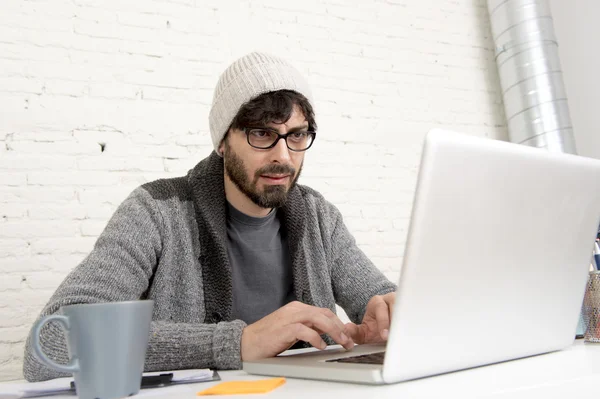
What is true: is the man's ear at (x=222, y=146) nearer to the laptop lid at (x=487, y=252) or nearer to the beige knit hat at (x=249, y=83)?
the beige knit hat at (x=249, y=83)

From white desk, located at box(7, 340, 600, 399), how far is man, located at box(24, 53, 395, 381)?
0.43 meters

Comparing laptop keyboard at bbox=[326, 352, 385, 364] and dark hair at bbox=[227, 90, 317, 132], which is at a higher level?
dark hair at bbox=[227, 90, 317, 132]

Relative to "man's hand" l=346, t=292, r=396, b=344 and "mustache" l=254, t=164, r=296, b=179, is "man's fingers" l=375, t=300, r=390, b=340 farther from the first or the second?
"mustache" l=254, t=164, r=296, b=179

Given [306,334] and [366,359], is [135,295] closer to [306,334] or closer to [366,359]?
[306,334]

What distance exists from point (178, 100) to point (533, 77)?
1.55 m

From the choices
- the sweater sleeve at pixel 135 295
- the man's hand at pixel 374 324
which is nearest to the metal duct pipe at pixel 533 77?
the man's hand at pixel 374 324

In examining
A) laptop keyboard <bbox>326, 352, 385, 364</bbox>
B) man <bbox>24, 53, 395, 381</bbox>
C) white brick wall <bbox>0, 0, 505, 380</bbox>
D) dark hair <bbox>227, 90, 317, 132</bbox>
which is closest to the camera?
laptop keyboard <bbox>326, 352, 385, 364</bbox>

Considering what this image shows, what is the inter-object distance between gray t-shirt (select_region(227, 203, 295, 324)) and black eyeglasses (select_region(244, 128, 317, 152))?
189 mm

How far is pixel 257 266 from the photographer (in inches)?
57.0

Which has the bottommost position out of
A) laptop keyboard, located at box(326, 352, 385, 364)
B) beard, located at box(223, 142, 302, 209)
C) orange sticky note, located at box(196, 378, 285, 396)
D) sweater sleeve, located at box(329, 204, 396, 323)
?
orange sticky note, located at box(196, 378, 285, 396)

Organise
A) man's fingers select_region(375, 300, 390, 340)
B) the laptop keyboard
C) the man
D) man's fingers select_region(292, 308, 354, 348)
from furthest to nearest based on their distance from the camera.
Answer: the man < man's fingers select_region(375, 300, 390, 340) < man's fingers select_region(292, 308, 354, 348) < the laptop keyboard

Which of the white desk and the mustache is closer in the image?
the white desk

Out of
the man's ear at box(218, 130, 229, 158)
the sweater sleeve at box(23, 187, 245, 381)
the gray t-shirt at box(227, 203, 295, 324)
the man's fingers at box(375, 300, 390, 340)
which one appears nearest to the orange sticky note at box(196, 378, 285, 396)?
the sweater sleeve at box(23, 187, 245, 381)

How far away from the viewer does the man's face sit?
140 cm
